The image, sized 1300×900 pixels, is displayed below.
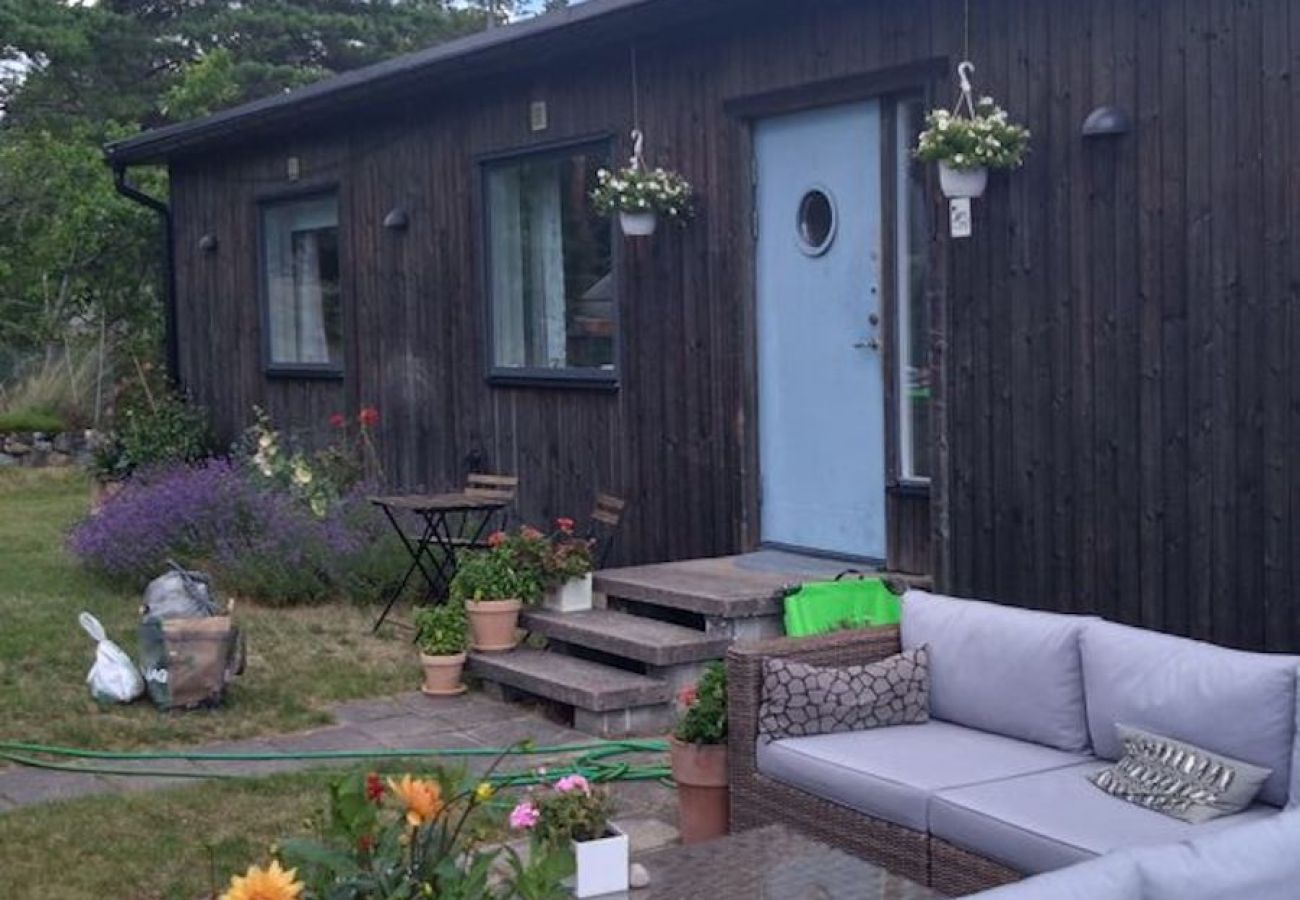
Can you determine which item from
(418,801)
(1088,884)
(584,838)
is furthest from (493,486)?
(1088,884)

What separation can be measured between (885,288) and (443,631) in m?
2.30

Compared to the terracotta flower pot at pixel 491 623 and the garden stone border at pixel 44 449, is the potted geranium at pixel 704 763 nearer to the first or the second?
the terracotta flower pot at pixel 491 623

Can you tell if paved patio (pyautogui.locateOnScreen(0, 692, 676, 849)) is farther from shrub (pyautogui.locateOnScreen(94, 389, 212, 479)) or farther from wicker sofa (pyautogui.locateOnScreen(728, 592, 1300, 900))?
shrub (pyautogui.locateOnScreen(94, 389, 212, 479))

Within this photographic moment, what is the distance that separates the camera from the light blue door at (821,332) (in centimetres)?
736

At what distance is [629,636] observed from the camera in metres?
6.87

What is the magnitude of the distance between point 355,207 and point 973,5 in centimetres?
534

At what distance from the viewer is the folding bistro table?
8.27 metres

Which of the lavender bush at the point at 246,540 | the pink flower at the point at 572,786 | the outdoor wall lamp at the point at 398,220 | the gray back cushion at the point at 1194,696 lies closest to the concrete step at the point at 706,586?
the lavender bush at the point at 246,540

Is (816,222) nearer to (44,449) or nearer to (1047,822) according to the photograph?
(1047,822)

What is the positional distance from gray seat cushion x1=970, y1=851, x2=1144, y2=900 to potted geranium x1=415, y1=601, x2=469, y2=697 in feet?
15.9

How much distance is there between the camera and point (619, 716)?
21.4 feet

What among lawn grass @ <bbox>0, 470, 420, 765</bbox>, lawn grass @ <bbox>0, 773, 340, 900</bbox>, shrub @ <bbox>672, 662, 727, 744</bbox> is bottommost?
lawn grass @ <bbox>0, 773, 340, 900</bbox>

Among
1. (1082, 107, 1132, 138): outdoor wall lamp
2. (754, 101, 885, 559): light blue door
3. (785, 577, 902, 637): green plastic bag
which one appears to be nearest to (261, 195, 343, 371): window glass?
(754, 101, 885, 559): light blue door

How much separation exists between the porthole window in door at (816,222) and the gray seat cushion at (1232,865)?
494 cm
